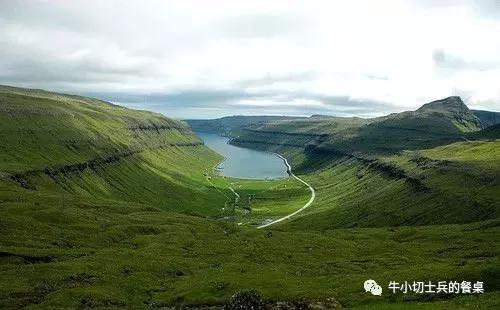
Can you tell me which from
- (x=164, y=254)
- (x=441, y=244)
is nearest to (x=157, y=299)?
(x=164, y=254)

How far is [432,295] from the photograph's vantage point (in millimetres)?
86000

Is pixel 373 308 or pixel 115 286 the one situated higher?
pixel 373 308

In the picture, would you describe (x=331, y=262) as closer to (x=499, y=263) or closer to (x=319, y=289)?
(x=319, y=289)

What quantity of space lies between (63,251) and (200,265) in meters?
39.3

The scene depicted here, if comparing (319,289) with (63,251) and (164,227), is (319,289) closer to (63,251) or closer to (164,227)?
(63,251)

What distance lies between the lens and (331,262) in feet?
477

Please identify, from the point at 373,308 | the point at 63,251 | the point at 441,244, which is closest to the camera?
the point at 373,308

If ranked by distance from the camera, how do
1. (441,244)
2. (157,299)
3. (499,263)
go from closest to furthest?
(499,263)
(157,299)
(441,244)

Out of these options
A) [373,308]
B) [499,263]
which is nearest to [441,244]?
[499,263]

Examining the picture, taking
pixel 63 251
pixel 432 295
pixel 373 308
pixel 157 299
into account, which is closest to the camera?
pixel 373 308

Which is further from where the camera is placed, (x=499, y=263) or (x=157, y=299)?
(x=157, y=299)

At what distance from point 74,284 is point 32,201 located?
311 ft

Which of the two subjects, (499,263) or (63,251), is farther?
(63,251)

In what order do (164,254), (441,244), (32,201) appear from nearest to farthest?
(164,254) < (441,244) < (32,201)
